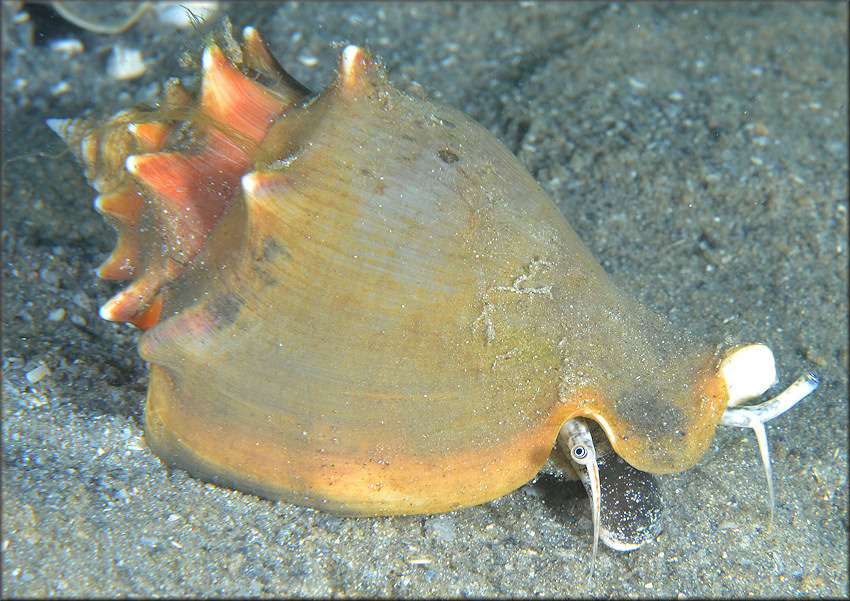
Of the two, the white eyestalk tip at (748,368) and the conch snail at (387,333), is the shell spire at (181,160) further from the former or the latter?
the white eyestalk tip at (748,368)

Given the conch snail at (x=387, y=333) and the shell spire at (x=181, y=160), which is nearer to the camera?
the conch snail at (x=387, y=333)

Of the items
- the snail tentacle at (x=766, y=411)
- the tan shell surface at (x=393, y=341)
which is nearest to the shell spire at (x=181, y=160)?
the tan shell surface at (x=393, y=341)

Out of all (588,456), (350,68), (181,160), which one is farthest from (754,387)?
(181,160)

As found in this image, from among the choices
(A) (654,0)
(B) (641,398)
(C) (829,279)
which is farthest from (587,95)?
(B) (641,398)

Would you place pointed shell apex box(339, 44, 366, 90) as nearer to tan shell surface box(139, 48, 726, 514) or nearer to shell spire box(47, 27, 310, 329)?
tan shell surface box(139, 48, 726, 514)

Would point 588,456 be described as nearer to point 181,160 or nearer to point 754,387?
point 754,387
